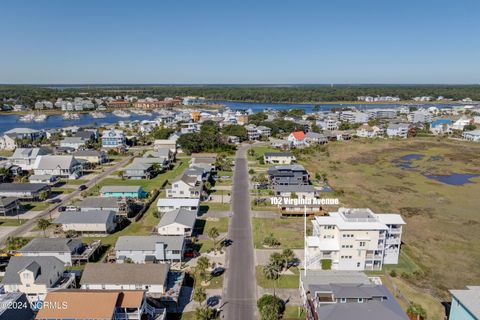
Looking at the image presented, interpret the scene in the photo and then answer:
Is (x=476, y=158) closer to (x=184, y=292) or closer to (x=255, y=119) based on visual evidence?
(x=255, y=119)

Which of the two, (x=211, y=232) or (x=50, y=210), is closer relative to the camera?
(x=211, y=232)

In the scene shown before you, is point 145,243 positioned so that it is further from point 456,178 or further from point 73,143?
point 73,143

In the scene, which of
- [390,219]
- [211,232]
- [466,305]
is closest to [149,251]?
[211,232]

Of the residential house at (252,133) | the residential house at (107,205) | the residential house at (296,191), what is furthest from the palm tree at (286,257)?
the residential house at (252,133)

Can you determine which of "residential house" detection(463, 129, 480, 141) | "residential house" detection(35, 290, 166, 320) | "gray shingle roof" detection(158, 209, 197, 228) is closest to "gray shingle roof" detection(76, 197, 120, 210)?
"gray shingle roof" detection(158, 209, 197, 228)

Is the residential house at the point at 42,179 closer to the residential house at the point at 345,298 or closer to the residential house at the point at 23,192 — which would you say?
the residential house at the point at 23,192
